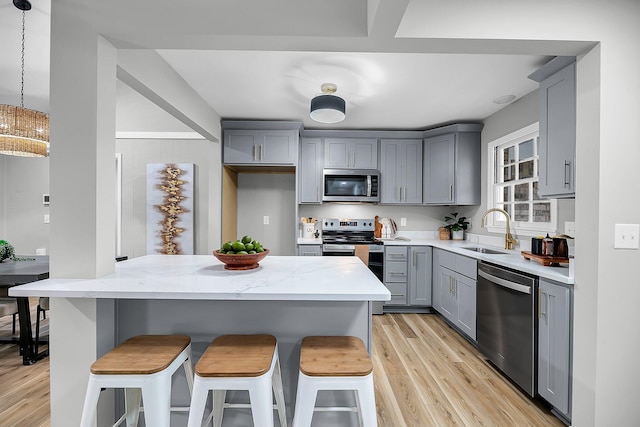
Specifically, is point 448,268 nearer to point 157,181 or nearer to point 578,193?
point 578,193

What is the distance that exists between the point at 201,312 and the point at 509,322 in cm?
210

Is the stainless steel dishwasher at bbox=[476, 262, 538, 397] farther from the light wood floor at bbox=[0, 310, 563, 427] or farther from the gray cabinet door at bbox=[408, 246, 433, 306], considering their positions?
the gray cabinet door at bbox=[408, 246, 433, 306]

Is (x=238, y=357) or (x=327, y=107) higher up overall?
(x=327, y=107)

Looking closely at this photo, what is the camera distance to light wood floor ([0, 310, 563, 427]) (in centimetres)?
184

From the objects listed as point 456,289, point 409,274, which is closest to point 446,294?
point 456,289

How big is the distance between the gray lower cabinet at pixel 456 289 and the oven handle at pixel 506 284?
0.22 m

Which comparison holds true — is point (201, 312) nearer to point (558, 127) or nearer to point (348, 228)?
point (558, 127)

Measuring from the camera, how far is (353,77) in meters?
2.59

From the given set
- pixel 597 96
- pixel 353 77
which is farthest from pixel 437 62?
pixel 597 96

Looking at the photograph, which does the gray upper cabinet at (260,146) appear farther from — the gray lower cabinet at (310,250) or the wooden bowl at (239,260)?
the wooden bowl at (239,260)

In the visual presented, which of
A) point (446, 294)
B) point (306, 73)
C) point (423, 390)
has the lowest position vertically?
point (423, 390)

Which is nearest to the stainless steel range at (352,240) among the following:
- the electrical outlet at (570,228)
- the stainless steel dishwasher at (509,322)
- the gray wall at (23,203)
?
the stainless steel dishwasher at (509,322)

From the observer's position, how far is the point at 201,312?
1.54 meters

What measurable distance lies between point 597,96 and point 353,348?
5.59 feet
